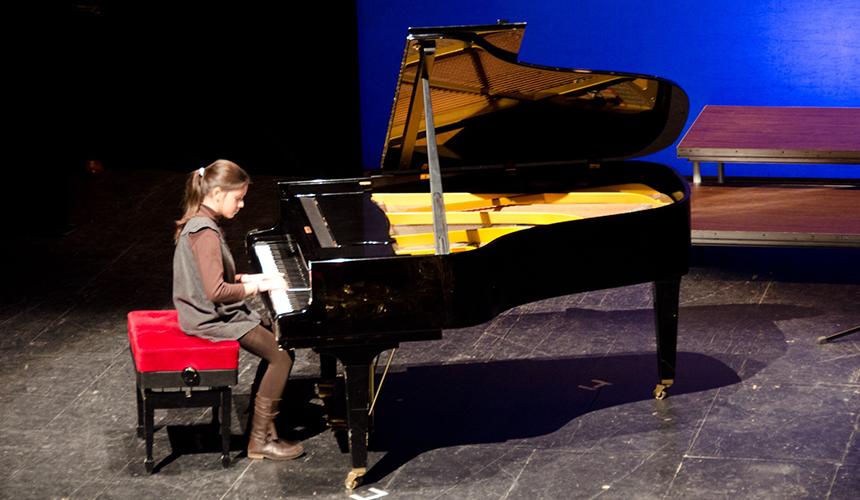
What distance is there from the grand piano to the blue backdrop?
291cm

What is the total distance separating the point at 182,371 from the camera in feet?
12.8

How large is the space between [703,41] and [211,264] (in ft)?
15.7

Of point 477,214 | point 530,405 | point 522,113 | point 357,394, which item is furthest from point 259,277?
point 522,113

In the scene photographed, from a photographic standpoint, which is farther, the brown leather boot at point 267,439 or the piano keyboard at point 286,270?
the brown leather boot at point 267,439

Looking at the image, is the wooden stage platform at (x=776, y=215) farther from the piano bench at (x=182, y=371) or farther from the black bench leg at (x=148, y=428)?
the black bench leg at (x=148, y=428)

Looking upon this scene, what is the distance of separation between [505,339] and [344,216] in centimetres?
133

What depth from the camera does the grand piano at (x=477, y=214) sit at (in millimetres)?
3635

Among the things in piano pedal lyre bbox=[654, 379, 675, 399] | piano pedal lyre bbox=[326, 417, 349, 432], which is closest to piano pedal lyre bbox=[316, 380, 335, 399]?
piano pedal lyre bbox=[326, 417, 349, 432]

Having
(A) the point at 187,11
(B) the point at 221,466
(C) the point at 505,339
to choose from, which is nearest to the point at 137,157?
(A) the point at 187,11

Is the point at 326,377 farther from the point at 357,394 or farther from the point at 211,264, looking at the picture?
the point at 211,264

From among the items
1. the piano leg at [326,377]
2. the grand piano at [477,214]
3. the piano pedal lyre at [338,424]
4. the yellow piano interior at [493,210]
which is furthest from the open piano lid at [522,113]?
the piano pedal lyre at [338,424]

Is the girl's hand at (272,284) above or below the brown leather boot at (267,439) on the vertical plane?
above

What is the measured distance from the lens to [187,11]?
8.20m

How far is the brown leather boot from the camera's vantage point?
4.07 metres
